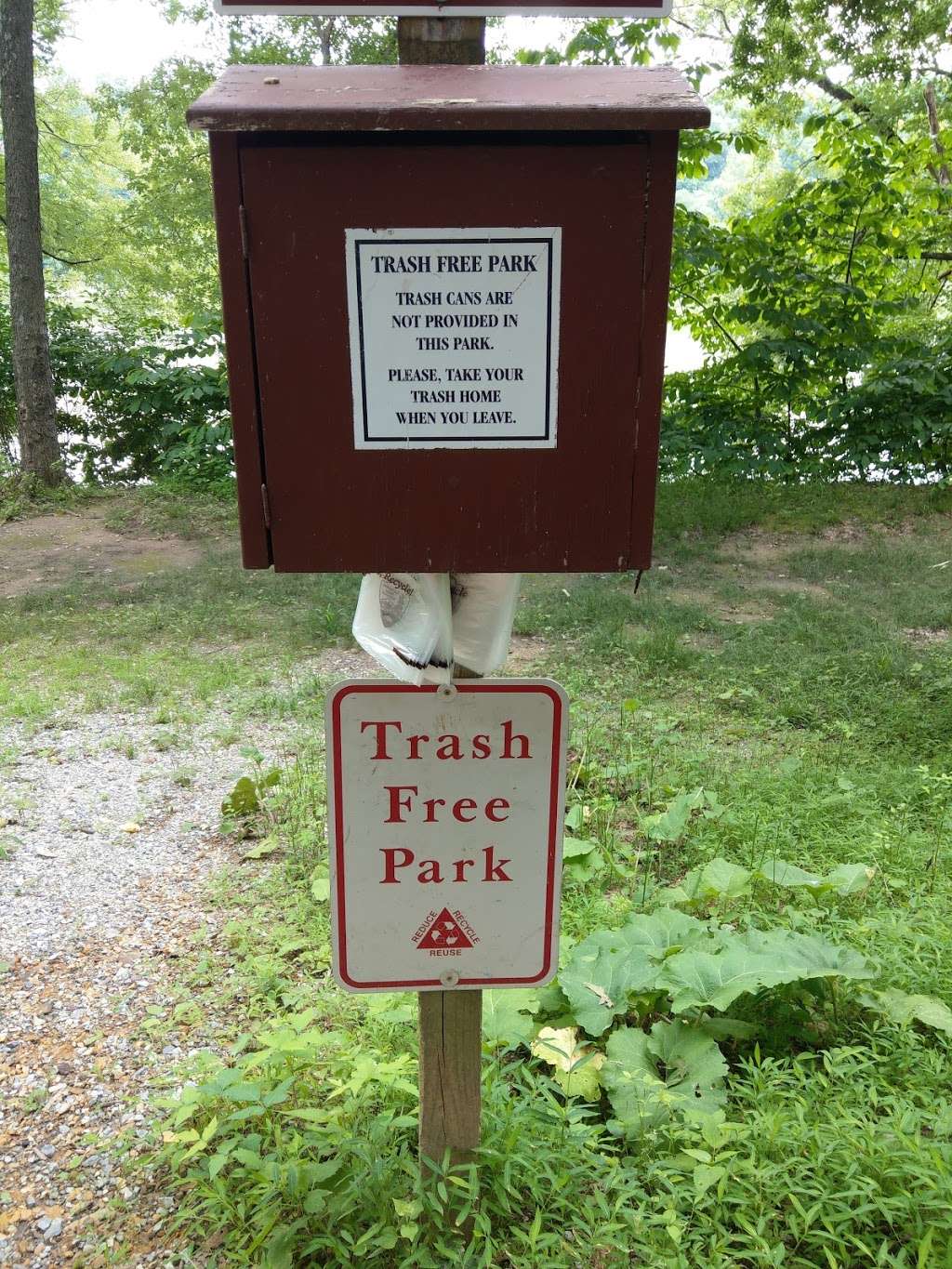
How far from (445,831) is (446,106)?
958mm

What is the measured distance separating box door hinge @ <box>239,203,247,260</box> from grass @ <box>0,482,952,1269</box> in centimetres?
145

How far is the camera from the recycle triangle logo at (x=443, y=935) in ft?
4.75

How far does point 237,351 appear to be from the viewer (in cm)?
114

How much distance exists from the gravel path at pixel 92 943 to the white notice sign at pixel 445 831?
2.61ft

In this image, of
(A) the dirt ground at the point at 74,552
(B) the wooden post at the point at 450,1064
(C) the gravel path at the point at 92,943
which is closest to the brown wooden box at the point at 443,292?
(B) the wooden post at the point at 450,1064

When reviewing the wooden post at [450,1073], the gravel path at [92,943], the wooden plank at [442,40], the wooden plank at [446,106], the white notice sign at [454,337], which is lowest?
the gravel path at [92,943]

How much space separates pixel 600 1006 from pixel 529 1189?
45cm

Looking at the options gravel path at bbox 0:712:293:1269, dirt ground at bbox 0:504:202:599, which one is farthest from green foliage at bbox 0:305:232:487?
gravel path at bbox 0:712:293:1269

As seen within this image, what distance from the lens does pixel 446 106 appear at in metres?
1.01

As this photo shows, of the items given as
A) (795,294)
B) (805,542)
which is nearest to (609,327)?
(805,542)

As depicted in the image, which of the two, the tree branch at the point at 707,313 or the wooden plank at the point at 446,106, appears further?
the tree branch at the point at 707,313

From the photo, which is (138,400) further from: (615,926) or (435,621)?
(435,621)

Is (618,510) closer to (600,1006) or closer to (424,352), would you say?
(424,352)

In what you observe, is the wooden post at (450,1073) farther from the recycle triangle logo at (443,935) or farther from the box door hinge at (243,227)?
the box door hinge at (243,227)
